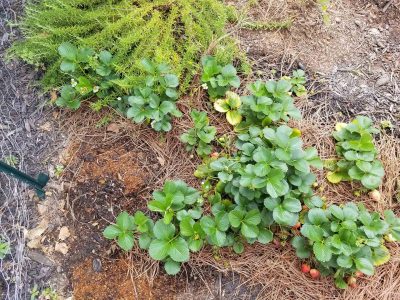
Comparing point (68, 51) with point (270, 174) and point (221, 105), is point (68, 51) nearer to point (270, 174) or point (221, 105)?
point (221, 105)

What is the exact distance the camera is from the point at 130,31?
2375 mm

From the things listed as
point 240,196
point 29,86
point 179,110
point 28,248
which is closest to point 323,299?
point 240,196

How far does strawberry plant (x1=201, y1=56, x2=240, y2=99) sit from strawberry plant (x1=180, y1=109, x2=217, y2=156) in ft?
0.65

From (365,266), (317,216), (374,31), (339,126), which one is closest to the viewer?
(365,266)

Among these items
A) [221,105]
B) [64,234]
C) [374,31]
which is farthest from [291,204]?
[374,31]

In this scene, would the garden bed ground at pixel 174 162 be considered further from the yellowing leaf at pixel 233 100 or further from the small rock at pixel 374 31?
the yellowing leaf at pixel 233 100

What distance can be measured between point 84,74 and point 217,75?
77 centimetres

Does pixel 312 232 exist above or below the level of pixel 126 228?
above

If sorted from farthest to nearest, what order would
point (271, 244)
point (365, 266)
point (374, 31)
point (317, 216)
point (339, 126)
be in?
point (374, 31) → point (339, 126) → point (271, 244) → point (317, 216) → point (365, 266)

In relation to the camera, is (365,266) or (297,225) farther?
(297,225)

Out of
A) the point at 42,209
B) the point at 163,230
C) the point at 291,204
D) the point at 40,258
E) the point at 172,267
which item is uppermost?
the point at 291,204

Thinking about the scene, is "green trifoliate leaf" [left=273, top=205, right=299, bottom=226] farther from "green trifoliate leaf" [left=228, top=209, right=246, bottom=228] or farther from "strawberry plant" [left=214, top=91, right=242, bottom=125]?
"strawberry plant" [left=214, top=91, right=242, bottom=125]

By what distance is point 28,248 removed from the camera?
2.18 metres

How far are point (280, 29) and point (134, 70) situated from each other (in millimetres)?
951
